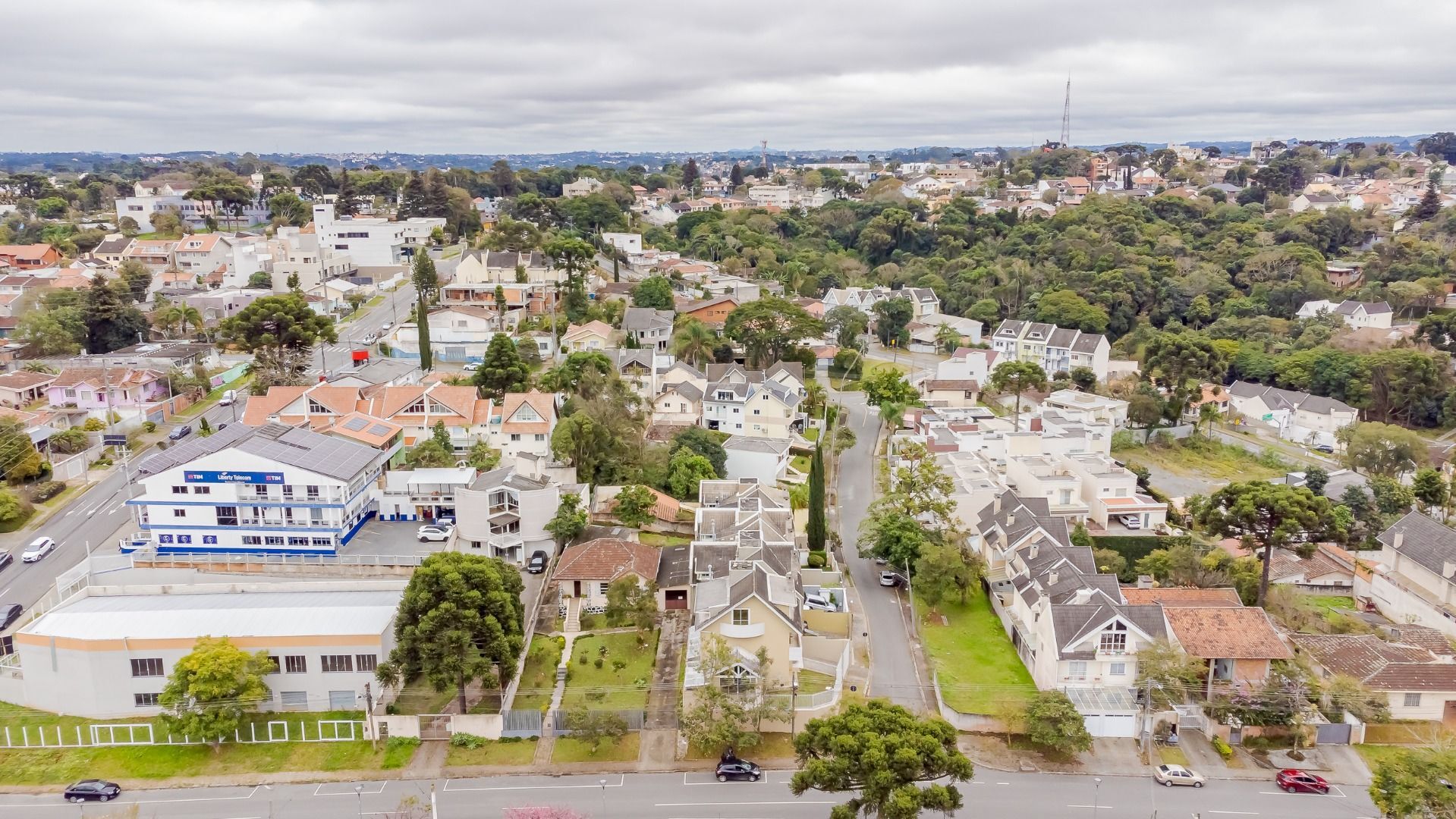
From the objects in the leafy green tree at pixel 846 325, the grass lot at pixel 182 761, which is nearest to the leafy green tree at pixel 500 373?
the grass lot at pixel 182 761

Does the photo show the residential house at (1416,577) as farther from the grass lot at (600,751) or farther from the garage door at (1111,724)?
the grass lot at (600,751)

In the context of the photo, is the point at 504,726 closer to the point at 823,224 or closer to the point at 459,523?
the point at 459,523

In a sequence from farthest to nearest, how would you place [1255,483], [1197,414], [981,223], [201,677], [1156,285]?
1. [981,223]
2. [1156,285]
3. [1197,414]
4. [1255,483]
5. [201,677]

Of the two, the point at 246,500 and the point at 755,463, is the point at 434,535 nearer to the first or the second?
the point at 246,500

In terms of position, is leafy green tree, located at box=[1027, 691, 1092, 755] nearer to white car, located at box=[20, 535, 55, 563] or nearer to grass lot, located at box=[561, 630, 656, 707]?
grass lot, located at box=[561, 630, 656, 707]

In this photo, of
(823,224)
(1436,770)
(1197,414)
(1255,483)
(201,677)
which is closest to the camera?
(1436,770)

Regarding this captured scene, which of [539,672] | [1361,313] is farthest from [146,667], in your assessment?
[1361,313]

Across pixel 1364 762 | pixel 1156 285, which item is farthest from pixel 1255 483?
pixel 1156 285

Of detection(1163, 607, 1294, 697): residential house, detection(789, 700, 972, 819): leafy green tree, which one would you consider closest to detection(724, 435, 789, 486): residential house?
detection(1163, 607, 1294, 697): residential house
